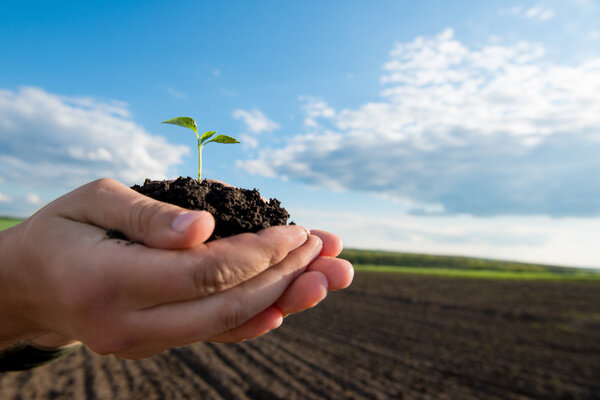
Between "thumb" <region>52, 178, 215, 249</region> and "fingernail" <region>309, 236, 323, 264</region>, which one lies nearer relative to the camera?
"thumb" <region>52, 178, 215, 249</region>

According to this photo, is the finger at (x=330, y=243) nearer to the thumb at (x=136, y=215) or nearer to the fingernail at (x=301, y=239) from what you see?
the fingernail at (x=301, y=239)

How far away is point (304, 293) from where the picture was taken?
1659 mm

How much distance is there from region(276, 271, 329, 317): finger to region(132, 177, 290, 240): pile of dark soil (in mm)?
326

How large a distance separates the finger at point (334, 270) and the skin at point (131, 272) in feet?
0.51

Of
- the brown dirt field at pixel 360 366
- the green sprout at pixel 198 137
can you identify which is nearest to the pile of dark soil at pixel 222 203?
the green sprout at pixel 198 137

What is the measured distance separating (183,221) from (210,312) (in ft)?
1.24

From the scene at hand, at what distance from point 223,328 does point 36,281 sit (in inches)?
28.8

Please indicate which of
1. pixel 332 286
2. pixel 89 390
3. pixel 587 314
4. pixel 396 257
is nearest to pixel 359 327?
pixel 89 390

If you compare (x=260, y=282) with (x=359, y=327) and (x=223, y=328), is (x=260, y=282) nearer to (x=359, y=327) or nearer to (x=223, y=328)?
(x=223, y=328)

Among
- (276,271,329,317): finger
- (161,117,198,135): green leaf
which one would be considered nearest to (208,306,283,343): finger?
(276,271,329,317): finger

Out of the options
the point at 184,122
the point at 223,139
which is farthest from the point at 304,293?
the point at 184,122

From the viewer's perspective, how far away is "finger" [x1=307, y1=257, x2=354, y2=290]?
1.77m

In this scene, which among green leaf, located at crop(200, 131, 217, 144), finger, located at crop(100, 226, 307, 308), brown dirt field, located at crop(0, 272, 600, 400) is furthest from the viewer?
brown dirt field, located at crop(0, 272, 600, 400)

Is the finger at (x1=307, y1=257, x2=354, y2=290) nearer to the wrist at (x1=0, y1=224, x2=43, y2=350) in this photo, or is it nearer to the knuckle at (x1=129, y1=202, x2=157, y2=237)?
the knuckle at (x1=129, y1=202, x2=157, y2=237)
